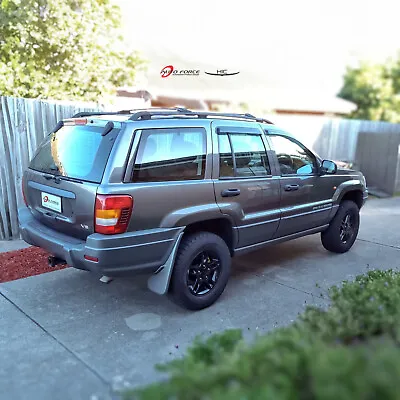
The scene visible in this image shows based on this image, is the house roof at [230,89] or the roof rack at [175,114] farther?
the house roof at [230,89]

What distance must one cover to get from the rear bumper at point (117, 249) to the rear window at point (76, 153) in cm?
54

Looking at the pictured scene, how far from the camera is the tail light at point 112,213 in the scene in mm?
3555

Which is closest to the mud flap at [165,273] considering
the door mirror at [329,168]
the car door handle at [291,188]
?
the car door handle at [291,188]

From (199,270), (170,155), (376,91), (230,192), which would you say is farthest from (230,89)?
(199,270)

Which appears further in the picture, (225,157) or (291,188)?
(291,188)

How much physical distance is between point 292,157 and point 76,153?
262 cm

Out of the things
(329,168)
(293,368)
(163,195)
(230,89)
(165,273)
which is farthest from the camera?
(230,89)

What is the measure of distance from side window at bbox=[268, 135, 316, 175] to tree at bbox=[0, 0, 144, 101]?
171 inches

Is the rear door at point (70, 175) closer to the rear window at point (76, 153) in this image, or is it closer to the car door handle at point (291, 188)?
the rear window at point (76, 153)

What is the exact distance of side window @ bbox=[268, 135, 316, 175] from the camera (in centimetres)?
510

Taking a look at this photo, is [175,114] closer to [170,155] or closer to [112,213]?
[170,155]

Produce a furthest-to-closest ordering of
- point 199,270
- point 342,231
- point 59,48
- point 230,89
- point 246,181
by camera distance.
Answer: point 230,89 → point 59,48 → point 342,231 → point 246,181 → point 199,270

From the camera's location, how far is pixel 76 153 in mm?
4047

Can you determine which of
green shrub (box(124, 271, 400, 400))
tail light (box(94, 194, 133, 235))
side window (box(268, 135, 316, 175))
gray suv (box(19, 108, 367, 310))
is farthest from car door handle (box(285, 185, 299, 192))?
green shrub (box(124, 271, 400, 400))
